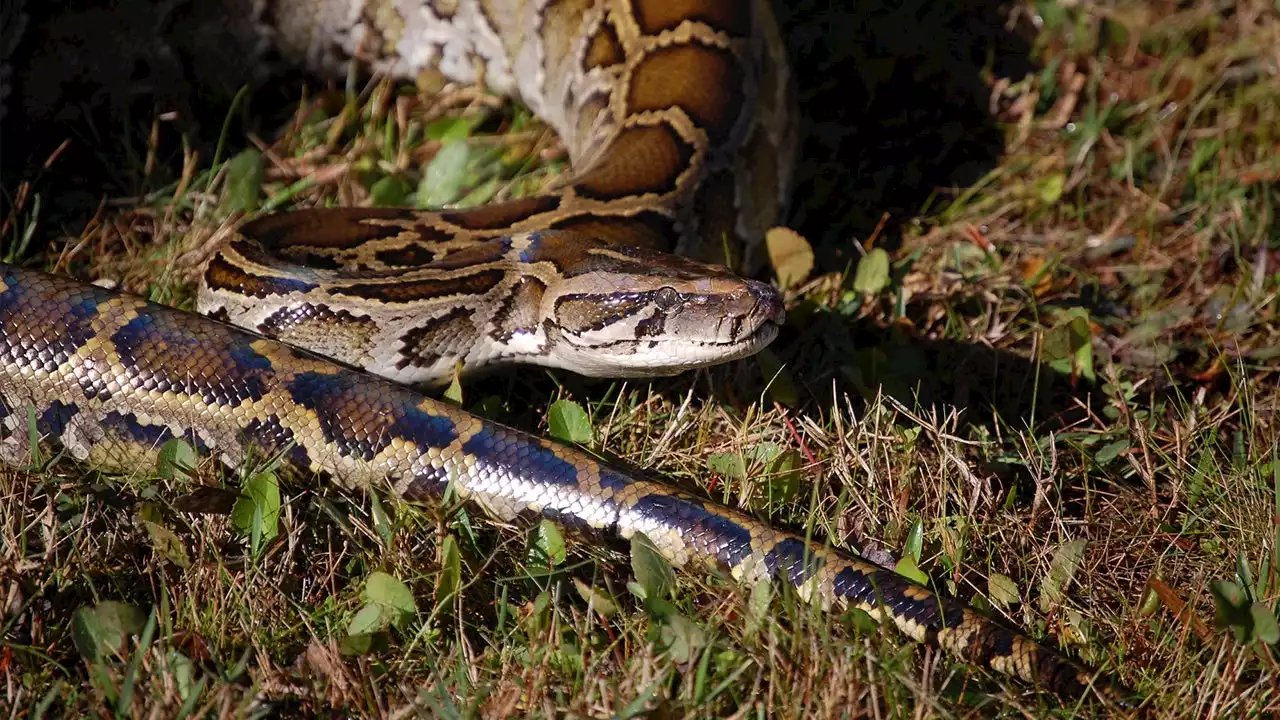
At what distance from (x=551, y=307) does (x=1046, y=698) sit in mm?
2184

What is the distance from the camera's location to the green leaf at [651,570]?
3.85 meters

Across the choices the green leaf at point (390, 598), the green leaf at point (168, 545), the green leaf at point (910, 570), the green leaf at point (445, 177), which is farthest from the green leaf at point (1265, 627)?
the green leaf at point (445, 177)

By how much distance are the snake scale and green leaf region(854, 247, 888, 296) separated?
1.65 ft

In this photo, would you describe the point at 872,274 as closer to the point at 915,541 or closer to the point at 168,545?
the point at 915,541

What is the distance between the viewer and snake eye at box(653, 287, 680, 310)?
448cm

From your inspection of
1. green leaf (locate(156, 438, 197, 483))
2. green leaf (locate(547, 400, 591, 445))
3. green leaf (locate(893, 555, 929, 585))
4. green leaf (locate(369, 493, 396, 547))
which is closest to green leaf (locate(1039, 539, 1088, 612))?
green leaf (locate(893, 555, 929, 585))

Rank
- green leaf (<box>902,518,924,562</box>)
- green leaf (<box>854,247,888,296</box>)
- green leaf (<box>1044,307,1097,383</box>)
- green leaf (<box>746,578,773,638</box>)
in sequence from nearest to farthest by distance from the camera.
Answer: green leaf (<box>746,578,773,638</box>), green leaf (<box>902,518,924,562</box>), green leaf (<box>1044,307,1097,383</box>), green leaf (<box>854,247,888,296</box>)

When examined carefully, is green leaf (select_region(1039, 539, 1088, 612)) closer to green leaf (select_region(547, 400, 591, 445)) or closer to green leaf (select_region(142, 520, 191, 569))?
green leaf (select_region(547, 400, 591, 445))

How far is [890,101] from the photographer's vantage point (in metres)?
6.86

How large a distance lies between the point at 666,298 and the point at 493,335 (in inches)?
29.4

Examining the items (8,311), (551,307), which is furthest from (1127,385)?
(8,311)

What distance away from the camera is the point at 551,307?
4.69 m

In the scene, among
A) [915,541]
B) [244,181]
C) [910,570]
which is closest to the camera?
[910,570]

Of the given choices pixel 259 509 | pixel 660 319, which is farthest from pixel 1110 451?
pixel 259 509
